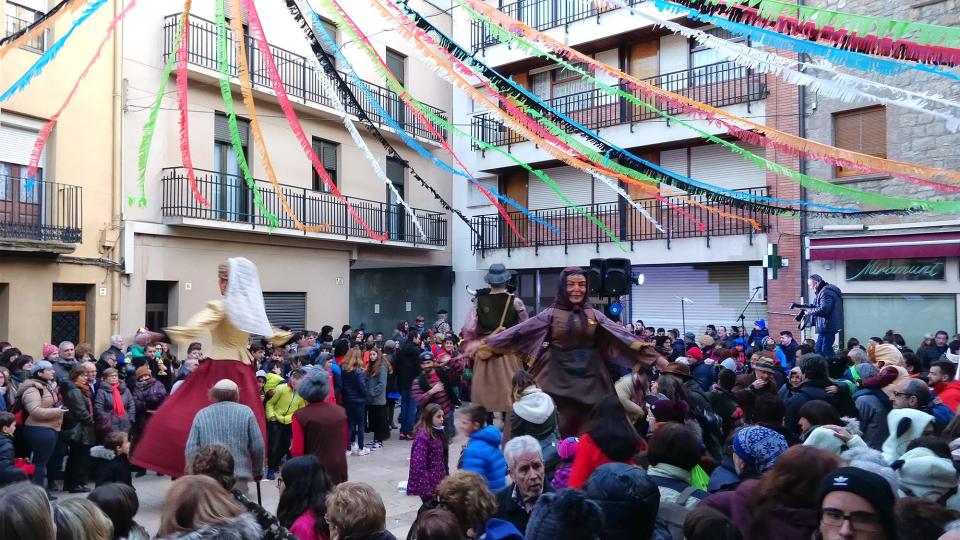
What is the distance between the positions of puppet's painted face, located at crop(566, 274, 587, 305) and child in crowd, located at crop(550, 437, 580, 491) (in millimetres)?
1414

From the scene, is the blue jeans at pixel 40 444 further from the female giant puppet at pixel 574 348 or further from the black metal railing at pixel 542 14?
the black metal railing at pixel 542 14

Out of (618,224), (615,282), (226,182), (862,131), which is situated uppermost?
(862,131)

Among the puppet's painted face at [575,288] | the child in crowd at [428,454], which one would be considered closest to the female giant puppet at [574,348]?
the puppet's painted face at [575,288]

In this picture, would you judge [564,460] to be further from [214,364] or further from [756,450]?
[214,364]

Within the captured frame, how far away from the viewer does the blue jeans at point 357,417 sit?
33.7 feet

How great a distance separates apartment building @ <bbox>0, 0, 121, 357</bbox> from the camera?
1276 cm

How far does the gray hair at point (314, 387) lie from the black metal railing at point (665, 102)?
10678mm

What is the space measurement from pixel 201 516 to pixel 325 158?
1706cm

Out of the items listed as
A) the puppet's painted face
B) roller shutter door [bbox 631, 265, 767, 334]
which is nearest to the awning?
roller shutter door [bbox 631, 265, 767, 334]

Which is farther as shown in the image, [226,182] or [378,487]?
[226,182]

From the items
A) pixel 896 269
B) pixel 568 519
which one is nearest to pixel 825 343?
pixel 896 269

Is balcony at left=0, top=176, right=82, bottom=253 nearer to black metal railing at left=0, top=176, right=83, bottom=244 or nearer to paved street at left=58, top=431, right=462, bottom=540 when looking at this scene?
black metal railing at left=0, top=176, right=83, bottom=244

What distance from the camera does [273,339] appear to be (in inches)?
249

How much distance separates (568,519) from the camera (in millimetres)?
2705
